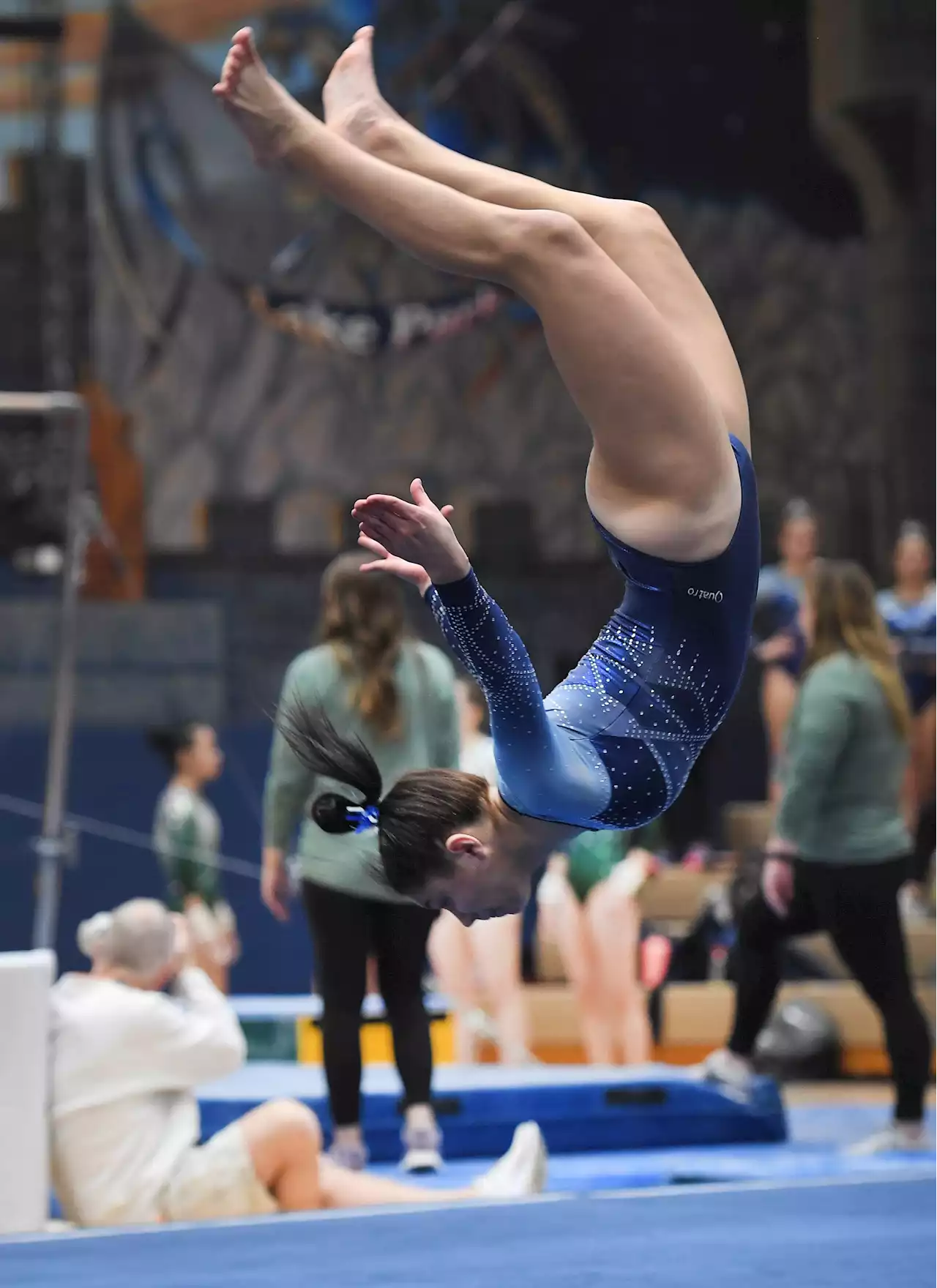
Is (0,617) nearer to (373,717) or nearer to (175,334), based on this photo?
(175,334)

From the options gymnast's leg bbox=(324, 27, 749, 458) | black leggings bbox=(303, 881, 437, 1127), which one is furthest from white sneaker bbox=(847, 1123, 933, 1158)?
gymnast's leg bbox=(324, 27, 749, 458)

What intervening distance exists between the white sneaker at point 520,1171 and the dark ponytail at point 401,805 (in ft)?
3.43

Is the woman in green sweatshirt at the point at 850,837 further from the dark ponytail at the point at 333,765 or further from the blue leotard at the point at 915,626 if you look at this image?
the blue leotard at the point at 915,626

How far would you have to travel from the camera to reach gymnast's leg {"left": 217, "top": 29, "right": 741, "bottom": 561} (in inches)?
98.3

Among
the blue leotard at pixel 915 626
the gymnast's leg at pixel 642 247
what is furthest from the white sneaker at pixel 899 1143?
the blue leotard at pixel 915 626

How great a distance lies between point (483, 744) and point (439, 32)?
17.2ft

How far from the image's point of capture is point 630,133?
9.25 m

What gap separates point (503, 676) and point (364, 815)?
18.5 inches

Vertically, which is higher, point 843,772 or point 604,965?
point 843,772

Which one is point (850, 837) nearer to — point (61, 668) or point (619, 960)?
point (619, 960)

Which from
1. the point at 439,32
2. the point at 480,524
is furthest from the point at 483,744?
the point at 439,32

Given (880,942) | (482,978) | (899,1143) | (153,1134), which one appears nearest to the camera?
(153,1134)

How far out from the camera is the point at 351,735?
3.49 meters

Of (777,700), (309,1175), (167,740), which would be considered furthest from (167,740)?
(309,1175)
